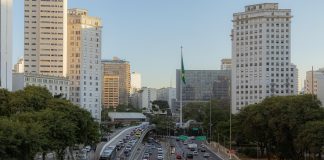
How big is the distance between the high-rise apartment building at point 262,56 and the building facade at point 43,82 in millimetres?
50487

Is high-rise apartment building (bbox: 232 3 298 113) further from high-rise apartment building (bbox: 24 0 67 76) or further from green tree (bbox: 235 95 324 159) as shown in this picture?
green tree (bbox: 235 95 324 159)

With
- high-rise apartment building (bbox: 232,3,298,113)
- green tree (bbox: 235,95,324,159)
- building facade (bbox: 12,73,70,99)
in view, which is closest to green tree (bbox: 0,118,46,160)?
green tree (bbox: 235,95,324,159)

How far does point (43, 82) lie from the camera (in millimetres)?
135500

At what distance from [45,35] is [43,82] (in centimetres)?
2465

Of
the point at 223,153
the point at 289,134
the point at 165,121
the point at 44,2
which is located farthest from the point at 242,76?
the point at 289,134

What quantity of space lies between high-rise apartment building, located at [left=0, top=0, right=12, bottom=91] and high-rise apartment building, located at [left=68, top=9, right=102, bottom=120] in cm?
6355

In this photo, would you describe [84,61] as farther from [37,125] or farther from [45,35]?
[37,125]

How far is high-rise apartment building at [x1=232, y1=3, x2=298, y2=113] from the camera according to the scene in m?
155

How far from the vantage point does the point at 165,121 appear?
154500mm

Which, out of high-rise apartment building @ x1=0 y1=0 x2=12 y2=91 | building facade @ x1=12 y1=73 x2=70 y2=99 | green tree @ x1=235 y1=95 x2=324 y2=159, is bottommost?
green tree @ x1=235 y1=95 x2=324 y2=159

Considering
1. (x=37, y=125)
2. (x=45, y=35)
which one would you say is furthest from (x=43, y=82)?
(x=37, y=125)

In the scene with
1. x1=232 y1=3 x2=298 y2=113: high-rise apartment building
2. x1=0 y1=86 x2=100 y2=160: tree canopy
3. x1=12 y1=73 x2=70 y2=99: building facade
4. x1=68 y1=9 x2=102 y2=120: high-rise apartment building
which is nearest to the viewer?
x1=0 y1=86 x2=100 y2=160: tree canopy

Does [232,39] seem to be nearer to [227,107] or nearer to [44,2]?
[227,107]

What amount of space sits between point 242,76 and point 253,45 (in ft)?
32.0
